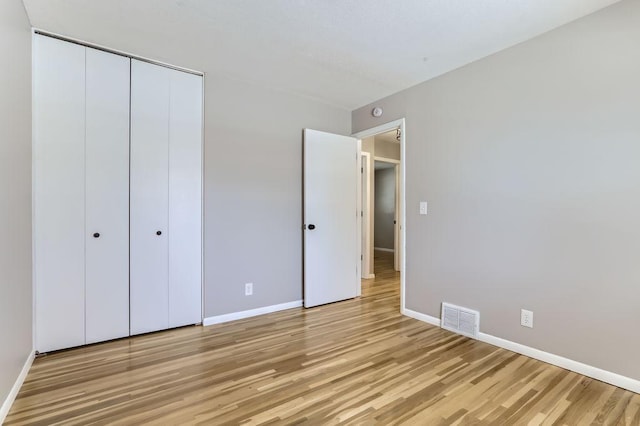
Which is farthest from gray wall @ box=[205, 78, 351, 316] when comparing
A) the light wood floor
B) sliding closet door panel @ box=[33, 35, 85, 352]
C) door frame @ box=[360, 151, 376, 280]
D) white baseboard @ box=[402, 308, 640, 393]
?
white baseboard @ box=[402, 308, 640, 393]

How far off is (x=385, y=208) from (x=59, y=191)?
7.65 metres

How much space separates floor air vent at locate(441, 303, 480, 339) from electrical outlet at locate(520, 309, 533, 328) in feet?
1.16

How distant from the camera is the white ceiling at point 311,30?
205 cm

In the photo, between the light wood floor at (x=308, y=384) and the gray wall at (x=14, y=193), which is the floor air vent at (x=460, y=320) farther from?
the gray wall at (x=14, y=193)

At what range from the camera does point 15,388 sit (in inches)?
73.6

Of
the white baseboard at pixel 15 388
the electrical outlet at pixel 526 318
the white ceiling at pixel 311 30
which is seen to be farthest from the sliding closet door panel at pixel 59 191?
the electrical outlet at pixel 526 318

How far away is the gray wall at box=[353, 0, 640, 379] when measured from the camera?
2.01m

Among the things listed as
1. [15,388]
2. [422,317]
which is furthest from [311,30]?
[15,388]

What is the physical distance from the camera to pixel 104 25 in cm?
228

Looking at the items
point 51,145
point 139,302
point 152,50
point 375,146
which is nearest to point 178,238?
point 139,302

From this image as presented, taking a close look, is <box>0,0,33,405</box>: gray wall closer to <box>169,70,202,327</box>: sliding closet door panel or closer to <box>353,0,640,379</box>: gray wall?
Answer: <box>169,70,202,327</box>: sliding closet door panel

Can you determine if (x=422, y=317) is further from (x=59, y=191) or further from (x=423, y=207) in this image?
(x=59, y=191)

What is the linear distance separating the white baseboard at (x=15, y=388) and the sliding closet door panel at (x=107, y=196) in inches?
15.1

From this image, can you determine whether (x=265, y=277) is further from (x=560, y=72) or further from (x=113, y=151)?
(x=560, y=72)
